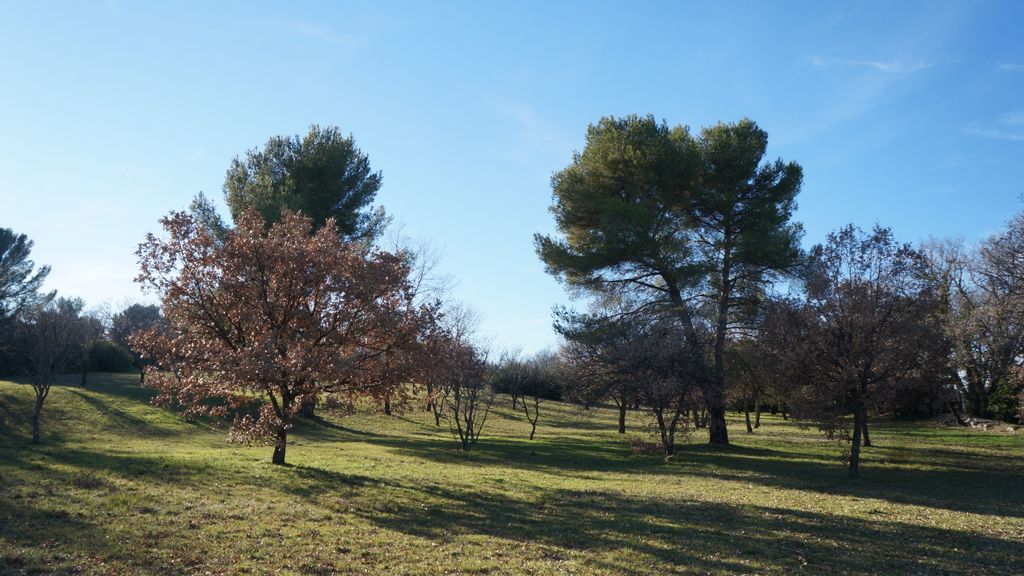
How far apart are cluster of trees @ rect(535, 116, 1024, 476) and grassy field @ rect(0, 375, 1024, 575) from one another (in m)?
3.17

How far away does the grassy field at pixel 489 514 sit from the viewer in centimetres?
936

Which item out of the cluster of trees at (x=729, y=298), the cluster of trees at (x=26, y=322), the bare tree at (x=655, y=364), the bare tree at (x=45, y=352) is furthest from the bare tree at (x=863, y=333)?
the cluster of trees at (x=26, y=322)

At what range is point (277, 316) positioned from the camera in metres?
17.7

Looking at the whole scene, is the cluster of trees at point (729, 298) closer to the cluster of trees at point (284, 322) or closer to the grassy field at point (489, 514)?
the grassy field at point (489, 514)

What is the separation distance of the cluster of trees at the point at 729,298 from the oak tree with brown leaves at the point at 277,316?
10.8 m

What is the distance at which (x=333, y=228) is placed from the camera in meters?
19.0

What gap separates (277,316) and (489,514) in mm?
8347

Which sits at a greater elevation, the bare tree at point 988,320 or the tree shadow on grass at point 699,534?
the bare tree at point 988,320

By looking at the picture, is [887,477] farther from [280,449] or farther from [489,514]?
[280,449]

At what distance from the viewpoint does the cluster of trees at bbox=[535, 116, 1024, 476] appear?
2114cm

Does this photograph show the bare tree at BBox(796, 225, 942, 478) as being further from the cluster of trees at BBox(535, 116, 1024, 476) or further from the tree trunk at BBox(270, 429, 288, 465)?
the tree trunk at BBox(270, 429, 288, 465)

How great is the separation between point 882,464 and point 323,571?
1017 inches

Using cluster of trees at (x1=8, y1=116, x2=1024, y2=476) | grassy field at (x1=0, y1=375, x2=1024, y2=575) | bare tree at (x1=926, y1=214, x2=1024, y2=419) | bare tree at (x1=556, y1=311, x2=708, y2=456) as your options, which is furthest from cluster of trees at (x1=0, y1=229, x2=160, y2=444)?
bare tree at (x1=926, y1=214, x2=1024, y2=419)

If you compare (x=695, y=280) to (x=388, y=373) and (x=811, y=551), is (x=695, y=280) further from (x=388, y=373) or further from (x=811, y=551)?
(x=811, y=551)
